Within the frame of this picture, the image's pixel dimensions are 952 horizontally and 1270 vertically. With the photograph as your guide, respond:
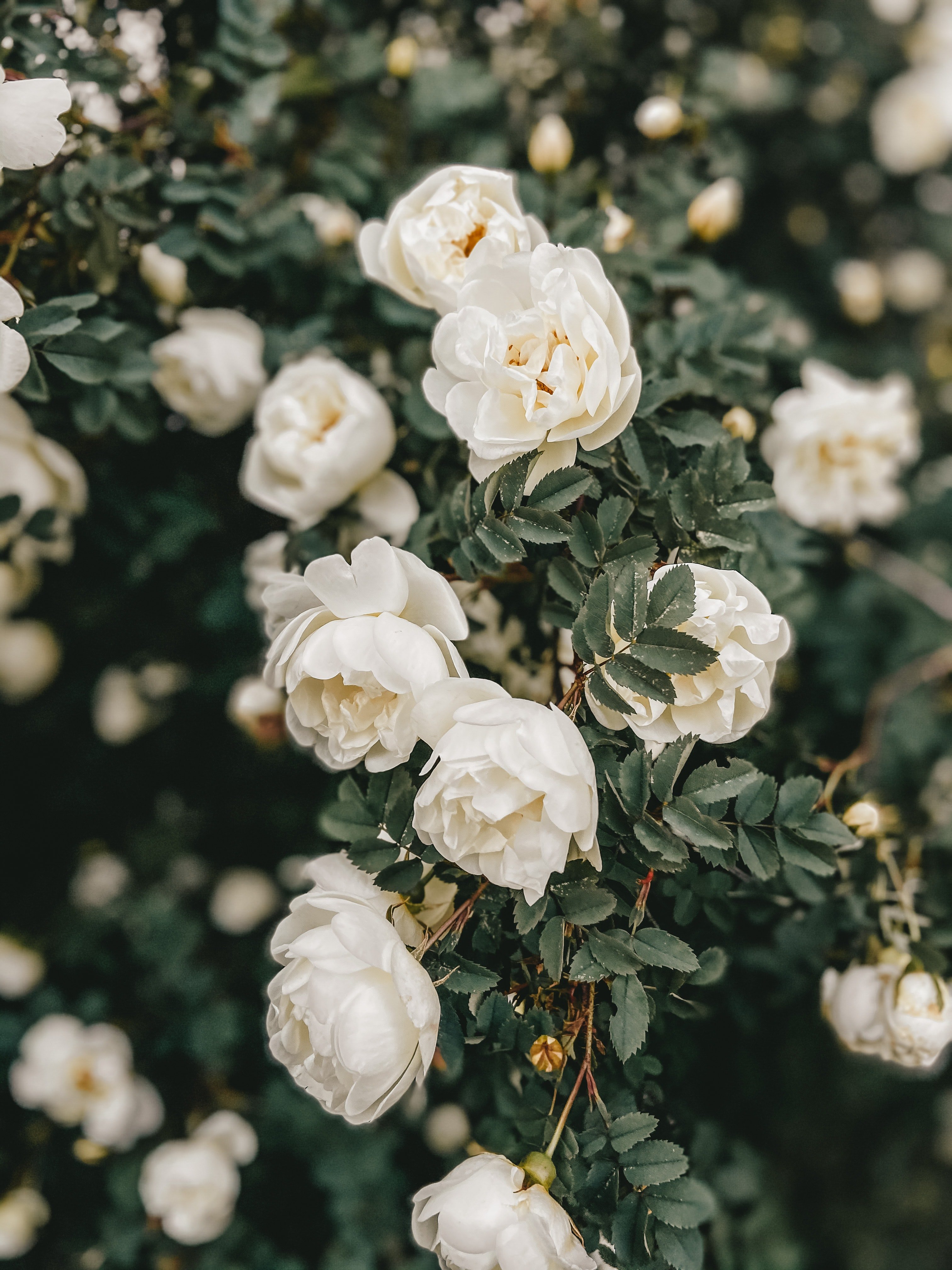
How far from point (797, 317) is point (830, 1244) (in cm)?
172

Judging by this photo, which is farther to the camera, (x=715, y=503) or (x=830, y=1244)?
(x=830, y=1244)

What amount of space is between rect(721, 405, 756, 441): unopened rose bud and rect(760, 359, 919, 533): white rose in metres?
0.14

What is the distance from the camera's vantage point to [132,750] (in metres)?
1.15

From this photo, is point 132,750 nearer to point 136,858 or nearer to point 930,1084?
point 136,858

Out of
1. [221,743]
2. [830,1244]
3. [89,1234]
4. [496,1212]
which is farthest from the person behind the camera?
[830,1244]

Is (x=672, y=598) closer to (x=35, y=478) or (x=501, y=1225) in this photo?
(x=501, y=1225)

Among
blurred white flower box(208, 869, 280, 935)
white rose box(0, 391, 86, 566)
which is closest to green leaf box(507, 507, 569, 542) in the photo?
white rose box(0, 391, 86, 566)

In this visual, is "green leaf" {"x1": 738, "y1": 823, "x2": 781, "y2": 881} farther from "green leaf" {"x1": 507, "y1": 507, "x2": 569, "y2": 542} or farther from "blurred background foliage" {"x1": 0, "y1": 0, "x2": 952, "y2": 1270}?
"green leaf" {"x1": 507, "y1": 507, "x2": 569, "y2": 542}

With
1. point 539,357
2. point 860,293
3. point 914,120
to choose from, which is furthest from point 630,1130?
point 914,120

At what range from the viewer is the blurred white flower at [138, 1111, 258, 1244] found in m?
0.93

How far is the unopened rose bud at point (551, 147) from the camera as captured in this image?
901 millimetres

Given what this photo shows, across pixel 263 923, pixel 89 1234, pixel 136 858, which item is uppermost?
pixel 136 858

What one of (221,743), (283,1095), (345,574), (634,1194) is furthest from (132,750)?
(634,1194)

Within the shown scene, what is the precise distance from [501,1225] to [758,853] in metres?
0.31
